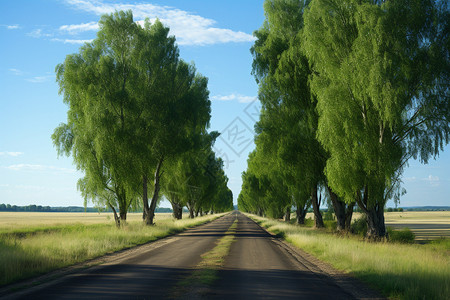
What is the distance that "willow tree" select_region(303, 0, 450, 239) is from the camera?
16.3 meters

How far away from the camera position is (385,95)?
15.7 meters

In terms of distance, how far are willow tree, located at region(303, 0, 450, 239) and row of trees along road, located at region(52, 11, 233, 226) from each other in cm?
1547

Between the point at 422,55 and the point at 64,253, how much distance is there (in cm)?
1805

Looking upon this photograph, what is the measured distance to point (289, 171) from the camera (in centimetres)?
2639

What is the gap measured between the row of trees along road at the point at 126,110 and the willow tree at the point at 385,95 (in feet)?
50.7

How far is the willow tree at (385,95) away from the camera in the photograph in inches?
640

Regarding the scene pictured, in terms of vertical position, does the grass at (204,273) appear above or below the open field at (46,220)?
above

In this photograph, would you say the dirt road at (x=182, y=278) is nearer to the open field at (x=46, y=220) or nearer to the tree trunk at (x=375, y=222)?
the tree trunk at (x=375, y=222)

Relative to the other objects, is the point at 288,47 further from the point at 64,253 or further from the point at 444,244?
the point at 64,253

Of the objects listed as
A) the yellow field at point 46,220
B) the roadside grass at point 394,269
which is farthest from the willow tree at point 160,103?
the roadside grass at point 394,269

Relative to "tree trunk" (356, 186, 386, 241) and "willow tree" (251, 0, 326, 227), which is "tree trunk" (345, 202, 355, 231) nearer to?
"willow tree" (251, 0, 326, 227)

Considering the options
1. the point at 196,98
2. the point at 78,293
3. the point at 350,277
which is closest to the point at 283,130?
the point at 196,98

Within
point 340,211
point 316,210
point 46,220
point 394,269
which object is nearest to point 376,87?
point 394,269

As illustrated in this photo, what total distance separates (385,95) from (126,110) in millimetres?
19329
